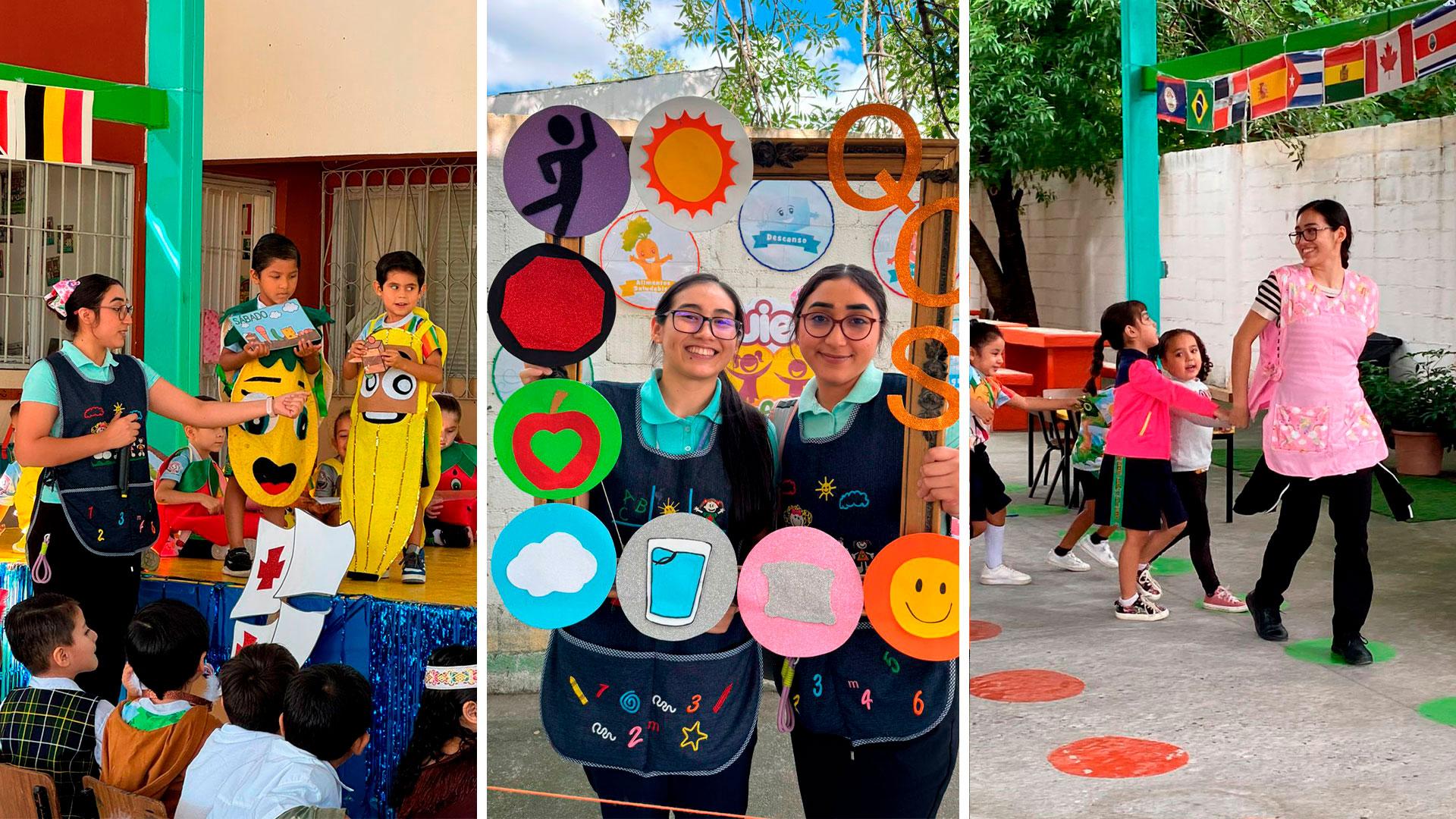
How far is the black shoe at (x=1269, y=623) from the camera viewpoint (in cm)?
484

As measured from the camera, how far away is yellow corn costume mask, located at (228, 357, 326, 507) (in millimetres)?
4125

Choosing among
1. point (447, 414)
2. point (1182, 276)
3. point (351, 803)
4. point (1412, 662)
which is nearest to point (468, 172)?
point (447, 414)

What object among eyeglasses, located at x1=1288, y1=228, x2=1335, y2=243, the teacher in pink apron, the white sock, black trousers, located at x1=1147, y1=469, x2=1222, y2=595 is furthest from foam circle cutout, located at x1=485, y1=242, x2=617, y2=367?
the white sock

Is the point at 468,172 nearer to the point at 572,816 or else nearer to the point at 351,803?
the point at 351,803

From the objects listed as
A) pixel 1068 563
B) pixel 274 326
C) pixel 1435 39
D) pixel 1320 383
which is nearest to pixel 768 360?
pixel 274 326

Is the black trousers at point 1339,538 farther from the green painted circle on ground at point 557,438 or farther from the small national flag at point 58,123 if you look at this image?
the small national flag at point 58,123

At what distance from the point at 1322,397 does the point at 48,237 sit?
22.1ft

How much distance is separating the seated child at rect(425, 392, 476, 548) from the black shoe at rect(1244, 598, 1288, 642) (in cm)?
291

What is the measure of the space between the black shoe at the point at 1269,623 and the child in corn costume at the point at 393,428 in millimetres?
3027

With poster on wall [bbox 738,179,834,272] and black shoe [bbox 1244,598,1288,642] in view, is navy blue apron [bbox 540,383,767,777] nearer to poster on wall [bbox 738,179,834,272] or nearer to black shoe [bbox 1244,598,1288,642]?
poster on wall [bbox 738,179,834,272]

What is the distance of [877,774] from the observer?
2633 millimetres

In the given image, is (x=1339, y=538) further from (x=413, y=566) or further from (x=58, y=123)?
(x=58, y=123)

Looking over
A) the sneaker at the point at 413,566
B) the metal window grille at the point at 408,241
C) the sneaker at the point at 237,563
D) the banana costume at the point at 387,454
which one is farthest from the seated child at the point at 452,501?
the metal window grille at the point at 408,241

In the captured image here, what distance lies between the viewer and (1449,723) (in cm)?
393
